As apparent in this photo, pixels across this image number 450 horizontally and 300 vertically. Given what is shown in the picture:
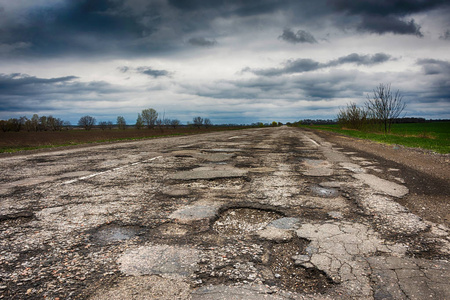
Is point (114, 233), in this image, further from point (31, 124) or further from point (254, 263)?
point (31, 124)

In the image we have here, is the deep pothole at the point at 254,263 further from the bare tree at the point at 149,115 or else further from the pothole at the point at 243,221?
the bare tree at the point at 149,115

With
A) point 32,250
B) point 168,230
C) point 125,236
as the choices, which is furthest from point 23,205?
point 168,230

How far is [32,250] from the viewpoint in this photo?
93.4 inches

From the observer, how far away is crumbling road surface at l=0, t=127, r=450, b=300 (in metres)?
1.86

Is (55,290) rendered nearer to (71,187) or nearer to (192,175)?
(71,187)

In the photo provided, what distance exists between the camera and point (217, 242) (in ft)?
8.34

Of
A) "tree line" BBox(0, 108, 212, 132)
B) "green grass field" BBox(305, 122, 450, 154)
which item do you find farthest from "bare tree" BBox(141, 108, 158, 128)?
"green grass field" BBox(305, 122, 450, 154)

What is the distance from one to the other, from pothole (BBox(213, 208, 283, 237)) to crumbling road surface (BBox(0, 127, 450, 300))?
1cm

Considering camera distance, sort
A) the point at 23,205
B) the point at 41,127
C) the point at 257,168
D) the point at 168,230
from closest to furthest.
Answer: the point at 168,230, the point at 23,205, the point at 257,168, the point at 41,127

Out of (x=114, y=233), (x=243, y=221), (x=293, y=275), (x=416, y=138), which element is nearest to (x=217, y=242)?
(x=243, y=221)

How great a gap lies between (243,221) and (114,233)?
4.58 feet

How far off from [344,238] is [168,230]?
1.76 meters

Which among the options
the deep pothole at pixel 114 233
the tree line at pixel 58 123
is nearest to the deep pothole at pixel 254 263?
the deep pothole at pixel 114 233

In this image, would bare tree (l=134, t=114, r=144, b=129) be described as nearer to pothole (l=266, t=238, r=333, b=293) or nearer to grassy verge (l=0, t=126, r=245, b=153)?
grassy verge (l=0, t=126, r=245, b=153)
